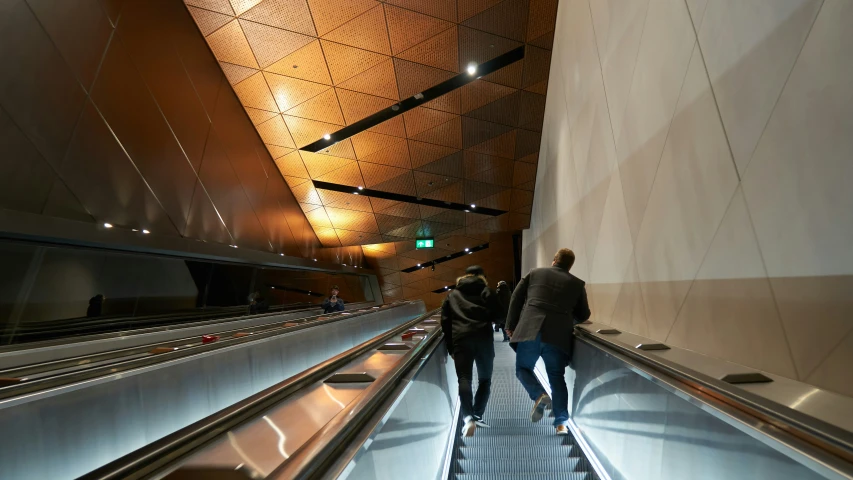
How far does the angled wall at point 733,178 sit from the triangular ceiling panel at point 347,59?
626 cm

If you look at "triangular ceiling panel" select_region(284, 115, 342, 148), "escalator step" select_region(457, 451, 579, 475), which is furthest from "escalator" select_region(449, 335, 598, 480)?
"triangular ceiling panel" select_region(284, 115, 342, 148)

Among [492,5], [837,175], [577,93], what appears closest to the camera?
[837,175]

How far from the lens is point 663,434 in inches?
83.5

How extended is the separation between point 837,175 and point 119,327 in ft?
27.1

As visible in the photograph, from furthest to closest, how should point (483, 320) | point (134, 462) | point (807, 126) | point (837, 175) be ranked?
1. point (483, 320)
2. point (807, 126)
3. point (837, 175)
4. point (134, 462)

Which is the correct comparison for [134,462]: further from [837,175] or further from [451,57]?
[451,57]

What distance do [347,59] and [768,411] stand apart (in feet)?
36.4

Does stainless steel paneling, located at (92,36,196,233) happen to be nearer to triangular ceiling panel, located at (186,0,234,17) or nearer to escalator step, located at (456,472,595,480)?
triangular ceiling panel, located at (186,0,234,17)

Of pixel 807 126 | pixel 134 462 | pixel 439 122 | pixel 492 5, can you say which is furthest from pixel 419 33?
pixel 134 462

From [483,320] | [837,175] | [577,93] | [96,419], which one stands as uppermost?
[577,93]

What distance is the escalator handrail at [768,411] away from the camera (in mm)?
1125

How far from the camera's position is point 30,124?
20.8 ft

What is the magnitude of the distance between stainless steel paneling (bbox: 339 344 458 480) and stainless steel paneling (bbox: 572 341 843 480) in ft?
3.75

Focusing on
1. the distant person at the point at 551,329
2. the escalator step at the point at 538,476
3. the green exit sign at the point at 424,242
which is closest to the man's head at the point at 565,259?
the distant person at the point at 551,329
